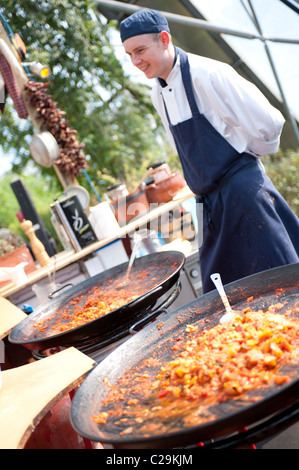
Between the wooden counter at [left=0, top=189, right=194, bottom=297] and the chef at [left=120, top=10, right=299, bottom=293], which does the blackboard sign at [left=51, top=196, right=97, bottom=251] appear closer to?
the wooden counter at [left=0, top=189, right=194, bottom=297]

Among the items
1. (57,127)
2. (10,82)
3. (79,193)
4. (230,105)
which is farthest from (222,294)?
(10,82)

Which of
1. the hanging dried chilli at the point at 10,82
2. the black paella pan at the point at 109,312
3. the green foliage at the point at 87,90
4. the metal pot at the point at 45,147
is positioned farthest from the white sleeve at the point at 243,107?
the green foliage at the point at 87,90

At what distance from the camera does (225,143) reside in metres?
2.67

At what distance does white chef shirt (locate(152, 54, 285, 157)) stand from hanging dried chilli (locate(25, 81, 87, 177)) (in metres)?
2.20

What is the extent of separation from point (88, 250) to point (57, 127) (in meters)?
1.37

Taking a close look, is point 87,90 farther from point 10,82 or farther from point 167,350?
point 167,350

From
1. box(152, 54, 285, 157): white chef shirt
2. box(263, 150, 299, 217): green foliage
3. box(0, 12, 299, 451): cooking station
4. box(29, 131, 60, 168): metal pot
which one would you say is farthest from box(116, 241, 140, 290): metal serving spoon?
box(263, 150, 299, 217): green foliage

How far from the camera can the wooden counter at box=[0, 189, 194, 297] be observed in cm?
399

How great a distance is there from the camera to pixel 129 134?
29.4 feet

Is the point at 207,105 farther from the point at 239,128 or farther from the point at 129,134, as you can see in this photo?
the point at 129,134

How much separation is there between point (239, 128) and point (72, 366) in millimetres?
1591
